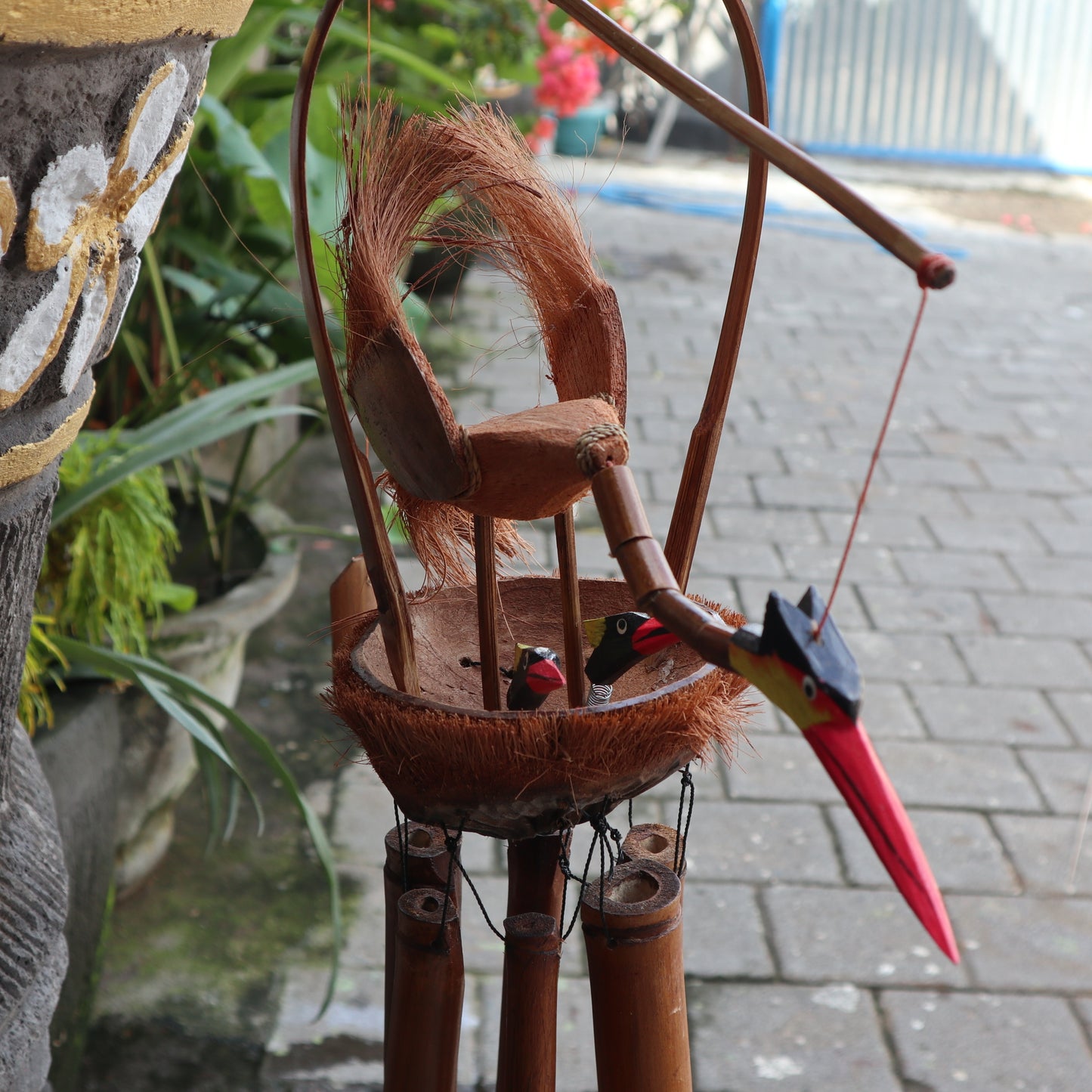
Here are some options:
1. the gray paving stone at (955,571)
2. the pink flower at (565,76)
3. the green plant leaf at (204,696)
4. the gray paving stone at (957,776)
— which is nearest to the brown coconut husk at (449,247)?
the green plant leaf at (204,696)

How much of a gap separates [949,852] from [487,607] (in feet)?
4.56

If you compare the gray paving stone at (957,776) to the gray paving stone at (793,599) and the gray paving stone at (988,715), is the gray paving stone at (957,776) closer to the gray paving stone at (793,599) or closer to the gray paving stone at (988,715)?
the gray paving stone at (988,715)

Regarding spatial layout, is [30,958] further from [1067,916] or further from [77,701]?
[1067,916]

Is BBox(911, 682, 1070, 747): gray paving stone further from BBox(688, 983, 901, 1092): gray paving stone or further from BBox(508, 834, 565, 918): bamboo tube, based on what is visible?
BBox(508, 834, 565, 918): bamboo tube

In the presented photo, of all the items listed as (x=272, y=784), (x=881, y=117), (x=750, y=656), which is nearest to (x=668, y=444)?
(x=272, y=784)

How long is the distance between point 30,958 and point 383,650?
401 mm

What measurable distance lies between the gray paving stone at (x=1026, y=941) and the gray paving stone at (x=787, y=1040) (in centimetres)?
20

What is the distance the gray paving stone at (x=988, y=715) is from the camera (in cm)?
223

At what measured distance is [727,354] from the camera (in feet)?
2.67

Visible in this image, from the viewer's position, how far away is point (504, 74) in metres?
3.94

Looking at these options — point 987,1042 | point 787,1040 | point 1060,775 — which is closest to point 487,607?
point 787,1040

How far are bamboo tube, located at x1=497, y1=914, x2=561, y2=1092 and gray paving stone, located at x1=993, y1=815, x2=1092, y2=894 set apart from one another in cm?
124

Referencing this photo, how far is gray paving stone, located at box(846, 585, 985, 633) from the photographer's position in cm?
260

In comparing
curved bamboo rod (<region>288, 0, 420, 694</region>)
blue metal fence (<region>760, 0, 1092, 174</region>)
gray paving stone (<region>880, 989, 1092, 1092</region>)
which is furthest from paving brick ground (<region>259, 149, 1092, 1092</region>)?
blue metal fence (<region>760, 0, 1092, 174</region>)
